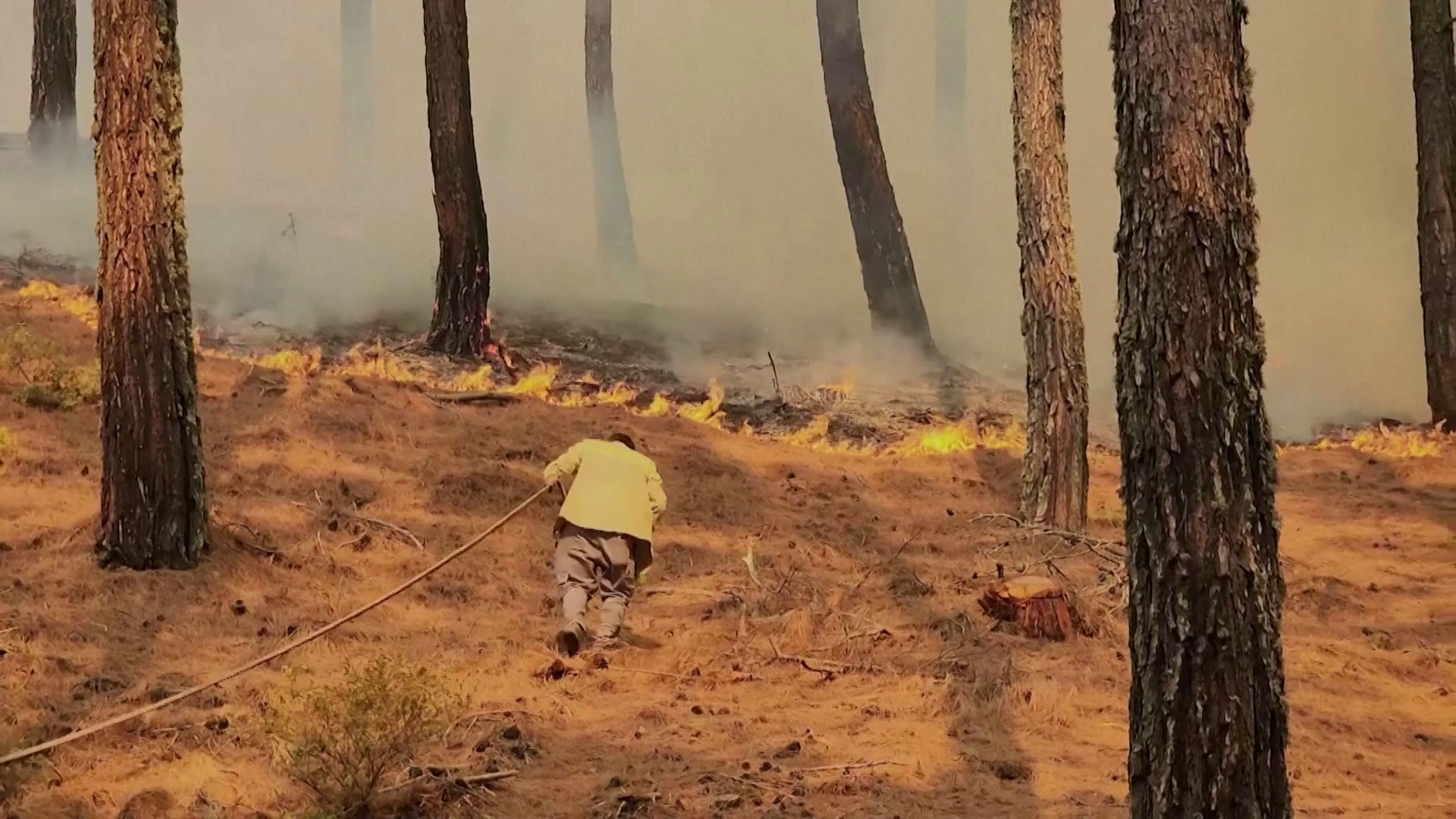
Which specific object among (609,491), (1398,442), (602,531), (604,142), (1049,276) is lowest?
(1398,442)

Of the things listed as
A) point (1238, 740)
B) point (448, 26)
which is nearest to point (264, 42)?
point (448, 26)

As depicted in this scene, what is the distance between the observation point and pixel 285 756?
413cm

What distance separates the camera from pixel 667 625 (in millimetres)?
6867

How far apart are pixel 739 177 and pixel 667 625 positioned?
Answer: 63.0 ft

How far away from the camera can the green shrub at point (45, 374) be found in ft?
27.7

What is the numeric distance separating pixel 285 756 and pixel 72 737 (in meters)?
0.68

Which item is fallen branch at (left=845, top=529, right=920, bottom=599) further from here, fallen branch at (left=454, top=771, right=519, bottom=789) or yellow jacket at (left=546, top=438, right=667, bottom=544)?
fallen branch at (left=454, top=771, right=519, bottom=789)

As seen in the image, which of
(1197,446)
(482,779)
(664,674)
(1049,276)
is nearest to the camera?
(1197,446)

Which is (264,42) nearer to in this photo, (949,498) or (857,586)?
(949,498)

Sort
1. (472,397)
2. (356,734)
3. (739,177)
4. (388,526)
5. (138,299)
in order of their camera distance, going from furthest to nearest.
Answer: (739,177) → (472,397) → (388,526) → (138,299) → (356,734)

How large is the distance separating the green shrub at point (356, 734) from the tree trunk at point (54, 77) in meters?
12.9

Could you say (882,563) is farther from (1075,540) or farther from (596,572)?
(596,572)

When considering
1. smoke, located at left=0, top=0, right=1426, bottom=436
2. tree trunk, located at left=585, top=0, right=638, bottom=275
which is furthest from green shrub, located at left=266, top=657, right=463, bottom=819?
tree trunk, located at left=585, top=0, right=638, bottom=275

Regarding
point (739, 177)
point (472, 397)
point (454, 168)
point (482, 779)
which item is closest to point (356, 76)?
point (739, 177)
